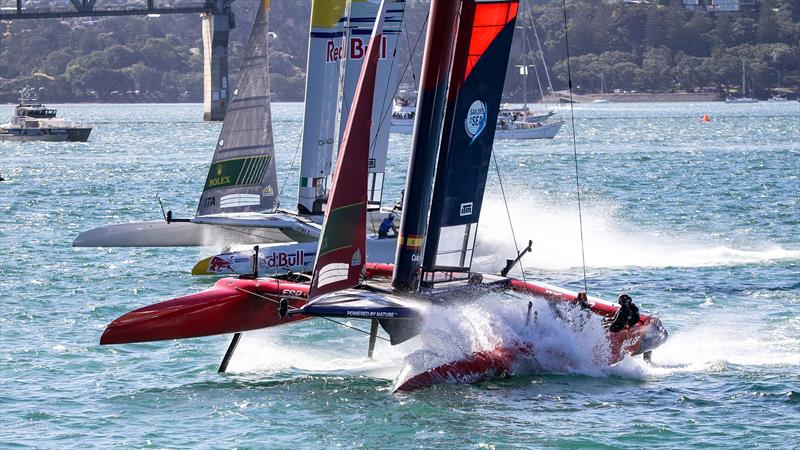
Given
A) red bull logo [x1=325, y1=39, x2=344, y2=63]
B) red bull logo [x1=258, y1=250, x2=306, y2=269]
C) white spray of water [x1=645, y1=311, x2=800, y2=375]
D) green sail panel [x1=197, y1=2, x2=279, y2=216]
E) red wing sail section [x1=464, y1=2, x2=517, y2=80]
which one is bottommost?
red bull logo [x1=258, y1=250, x2=306, y2=269]

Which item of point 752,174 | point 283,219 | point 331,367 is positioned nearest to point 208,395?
point 331,367

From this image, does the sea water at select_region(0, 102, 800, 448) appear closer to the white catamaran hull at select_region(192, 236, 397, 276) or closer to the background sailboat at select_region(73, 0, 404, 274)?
the background sailboat at select_region(73, 0, 404, 274)

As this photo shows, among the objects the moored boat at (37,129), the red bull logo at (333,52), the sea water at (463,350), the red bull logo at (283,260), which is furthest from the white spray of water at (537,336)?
the moored boat at (37,129)

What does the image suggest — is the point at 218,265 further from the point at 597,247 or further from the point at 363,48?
the point at 597,247

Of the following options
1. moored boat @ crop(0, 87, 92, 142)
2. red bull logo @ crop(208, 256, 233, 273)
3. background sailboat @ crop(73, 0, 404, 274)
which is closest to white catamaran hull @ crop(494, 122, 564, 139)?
moored boat @ crop(0, 87, 92, 142)

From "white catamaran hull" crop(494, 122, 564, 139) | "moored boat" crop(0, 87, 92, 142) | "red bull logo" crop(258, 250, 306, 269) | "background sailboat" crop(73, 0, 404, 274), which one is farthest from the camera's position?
"white catamaran hull" crop(494, 122, 564, 139)

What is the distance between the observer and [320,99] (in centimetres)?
2608

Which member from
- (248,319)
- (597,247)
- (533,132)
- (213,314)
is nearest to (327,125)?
(597,247)

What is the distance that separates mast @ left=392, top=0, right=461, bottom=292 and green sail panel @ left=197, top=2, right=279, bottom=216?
1043 centimetres

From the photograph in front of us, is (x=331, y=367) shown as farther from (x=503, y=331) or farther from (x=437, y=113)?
(x=437, y=113)

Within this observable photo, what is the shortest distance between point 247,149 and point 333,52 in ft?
8.91

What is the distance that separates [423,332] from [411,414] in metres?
1.20

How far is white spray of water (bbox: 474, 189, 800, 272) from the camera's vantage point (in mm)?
27938

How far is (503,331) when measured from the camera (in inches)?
661
